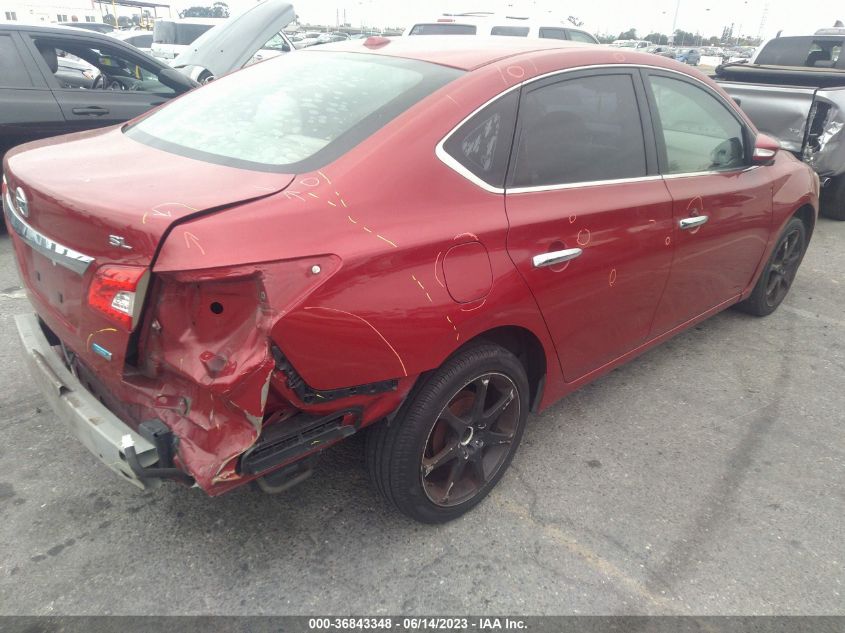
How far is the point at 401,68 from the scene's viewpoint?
8.07 ft

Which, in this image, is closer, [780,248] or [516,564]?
[516,564]

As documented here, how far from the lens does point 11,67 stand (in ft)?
16.7

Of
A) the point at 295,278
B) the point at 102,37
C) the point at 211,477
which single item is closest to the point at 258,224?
the point at 295,278

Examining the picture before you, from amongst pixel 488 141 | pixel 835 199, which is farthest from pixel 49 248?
pixel 835 199

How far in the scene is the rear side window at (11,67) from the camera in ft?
16.6

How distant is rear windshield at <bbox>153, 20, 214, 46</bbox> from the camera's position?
50.0ft

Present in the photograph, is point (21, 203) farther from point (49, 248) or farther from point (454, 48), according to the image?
point (454, 48)

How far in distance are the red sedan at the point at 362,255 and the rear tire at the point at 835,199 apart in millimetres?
5378

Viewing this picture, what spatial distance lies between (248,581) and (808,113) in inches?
267

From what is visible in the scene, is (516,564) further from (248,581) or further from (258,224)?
(258,224)

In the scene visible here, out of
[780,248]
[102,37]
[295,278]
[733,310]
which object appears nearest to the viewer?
[295,278]

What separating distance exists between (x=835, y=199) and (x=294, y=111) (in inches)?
285

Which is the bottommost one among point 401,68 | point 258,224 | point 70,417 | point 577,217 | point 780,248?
point 780,248

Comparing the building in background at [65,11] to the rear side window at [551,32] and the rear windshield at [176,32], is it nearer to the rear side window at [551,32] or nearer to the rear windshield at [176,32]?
the rear windshield at [176,32]
